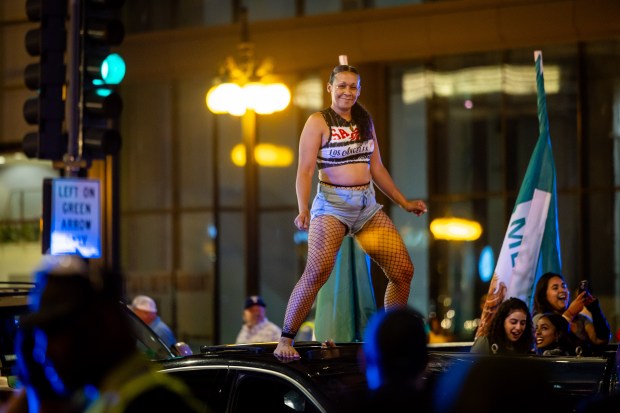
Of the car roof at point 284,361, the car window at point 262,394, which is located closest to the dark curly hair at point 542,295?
the car roof at point 284,361

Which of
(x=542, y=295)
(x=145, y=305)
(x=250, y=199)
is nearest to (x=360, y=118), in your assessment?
(x=542, y=295)

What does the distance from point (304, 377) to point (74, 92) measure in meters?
6.32

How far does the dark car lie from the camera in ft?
19.2

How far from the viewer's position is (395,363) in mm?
3752

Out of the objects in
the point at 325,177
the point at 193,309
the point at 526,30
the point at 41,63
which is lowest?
the point at 193,309

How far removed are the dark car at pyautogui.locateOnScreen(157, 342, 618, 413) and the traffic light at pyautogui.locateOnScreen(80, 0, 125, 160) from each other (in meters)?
5.29

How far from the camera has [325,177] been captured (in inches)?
301

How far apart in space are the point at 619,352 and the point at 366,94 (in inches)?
593

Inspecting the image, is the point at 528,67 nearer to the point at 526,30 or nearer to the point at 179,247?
the point at 526,30

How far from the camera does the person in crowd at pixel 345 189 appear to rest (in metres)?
7.51

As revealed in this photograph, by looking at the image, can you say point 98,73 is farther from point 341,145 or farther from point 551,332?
point 551,332

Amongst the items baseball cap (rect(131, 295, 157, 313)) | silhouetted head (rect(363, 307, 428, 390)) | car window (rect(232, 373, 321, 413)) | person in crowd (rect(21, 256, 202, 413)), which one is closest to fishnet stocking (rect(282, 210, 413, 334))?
car window (rect(232, 373, 321, 413))

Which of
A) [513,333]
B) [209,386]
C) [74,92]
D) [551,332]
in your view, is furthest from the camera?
[74,92]

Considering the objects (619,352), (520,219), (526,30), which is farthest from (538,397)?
(526,30)
